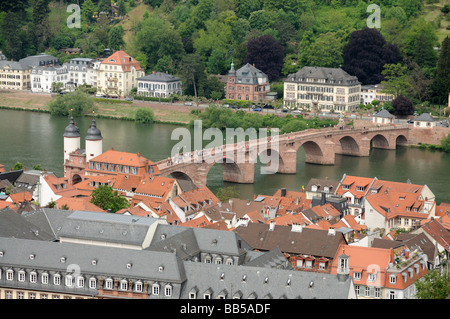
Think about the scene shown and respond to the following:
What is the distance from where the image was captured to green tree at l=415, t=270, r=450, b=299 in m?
32.7

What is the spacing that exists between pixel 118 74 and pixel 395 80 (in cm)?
3030

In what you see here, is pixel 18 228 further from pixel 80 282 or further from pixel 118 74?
pixel 118 74

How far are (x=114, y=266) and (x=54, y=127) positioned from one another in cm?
5920

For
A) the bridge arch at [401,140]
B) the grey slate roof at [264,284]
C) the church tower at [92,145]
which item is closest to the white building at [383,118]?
the bridge arch at [401,140]

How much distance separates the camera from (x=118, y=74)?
4267 inches

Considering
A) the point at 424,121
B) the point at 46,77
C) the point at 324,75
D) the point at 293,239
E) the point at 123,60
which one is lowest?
the point at 293,239

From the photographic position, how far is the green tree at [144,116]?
97562 millimetres

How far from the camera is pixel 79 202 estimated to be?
50500 millimetres

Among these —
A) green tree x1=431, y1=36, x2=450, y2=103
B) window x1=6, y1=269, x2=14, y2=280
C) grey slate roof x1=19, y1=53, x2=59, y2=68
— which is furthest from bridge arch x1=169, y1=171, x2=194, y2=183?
grey slate roof x1=19, y1=53, x2=59, y2=68

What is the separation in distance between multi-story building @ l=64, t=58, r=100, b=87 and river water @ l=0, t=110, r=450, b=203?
1448cm

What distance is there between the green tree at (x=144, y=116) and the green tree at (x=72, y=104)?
560 centimetres

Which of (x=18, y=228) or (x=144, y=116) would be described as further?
(x=144, y=116)

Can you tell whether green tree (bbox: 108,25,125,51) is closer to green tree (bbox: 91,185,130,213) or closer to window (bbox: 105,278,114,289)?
green tree (bbox: 91,185,130,213)

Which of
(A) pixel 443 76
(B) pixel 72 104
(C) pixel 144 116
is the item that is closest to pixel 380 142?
(A) pixel 443 76
